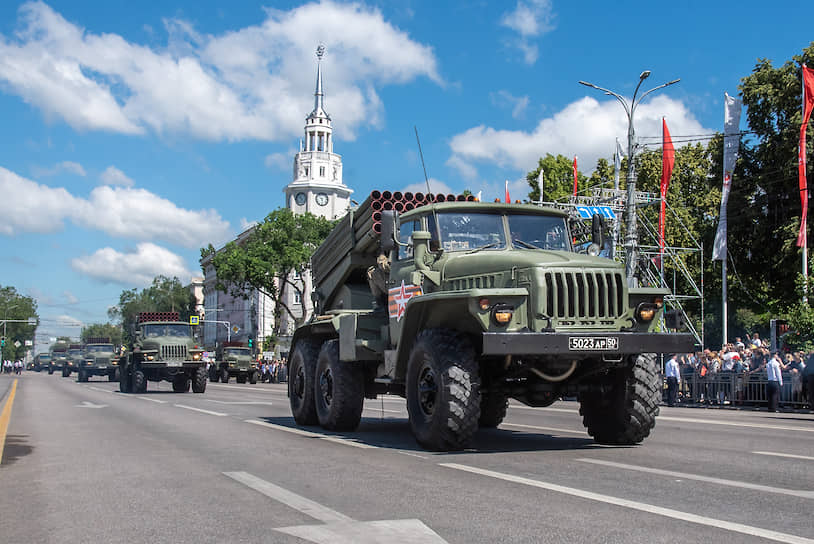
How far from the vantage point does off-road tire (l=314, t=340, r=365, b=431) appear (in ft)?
41.4

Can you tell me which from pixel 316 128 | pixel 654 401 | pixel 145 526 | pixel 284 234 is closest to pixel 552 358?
pixel 654 401

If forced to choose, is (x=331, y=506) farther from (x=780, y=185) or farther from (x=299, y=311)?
(x=299, y=311)

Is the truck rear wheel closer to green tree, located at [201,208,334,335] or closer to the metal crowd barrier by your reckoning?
the metal crowd barrier

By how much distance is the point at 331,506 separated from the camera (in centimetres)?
632

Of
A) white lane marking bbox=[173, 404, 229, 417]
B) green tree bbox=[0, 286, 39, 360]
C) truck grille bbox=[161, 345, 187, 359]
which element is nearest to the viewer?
white lane marking bbox=[173, 404, 229, 417]

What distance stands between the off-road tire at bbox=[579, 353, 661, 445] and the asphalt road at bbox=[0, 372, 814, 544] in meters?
0.26

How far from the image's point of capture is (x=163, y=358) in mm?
30641

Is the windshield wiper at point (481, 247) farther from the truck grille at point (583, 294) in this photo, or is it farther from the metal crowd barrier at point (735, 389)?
the metal crowd barrier at point (735, 389)

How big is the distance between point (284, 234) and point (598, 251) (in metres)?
54.5

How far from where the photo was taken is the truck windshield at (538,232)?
10719 mm

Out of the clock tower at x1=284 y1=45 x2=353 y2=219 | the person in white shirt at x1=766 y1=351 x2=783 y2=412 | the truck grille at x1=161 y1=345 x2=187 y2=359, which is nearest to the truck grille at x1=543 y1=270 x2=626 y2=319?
the person in white shirt at x1=766 y1=351 x2=783 y2=412

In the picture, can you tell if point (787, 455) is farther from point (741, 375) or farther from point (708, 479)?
point (741, 375)

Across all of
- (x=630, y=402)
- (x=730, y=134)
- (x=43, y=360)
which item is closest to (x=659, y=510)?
(x=630, y=402)

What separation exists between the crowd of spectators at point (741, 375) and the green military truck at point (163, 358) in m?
15.9
